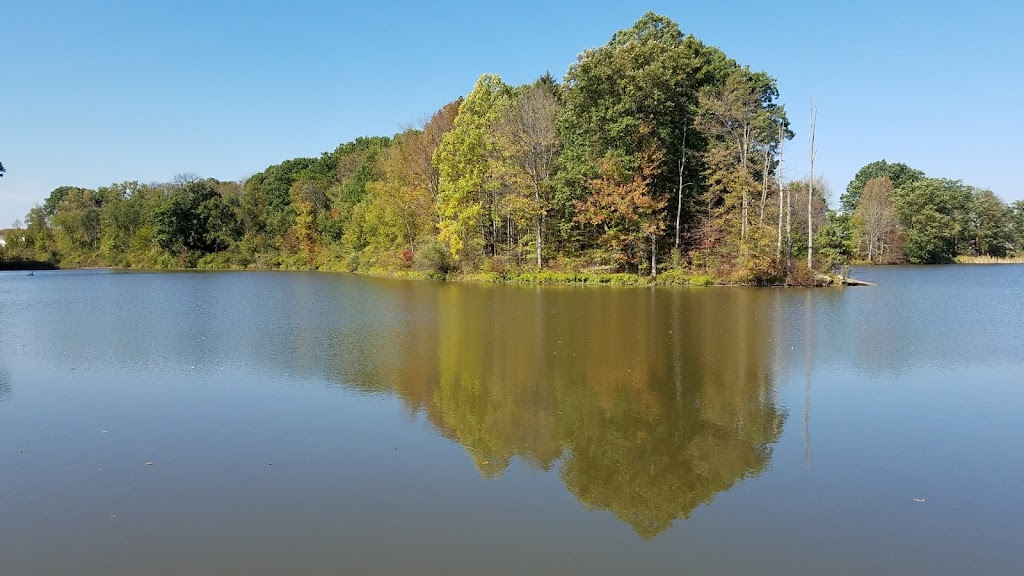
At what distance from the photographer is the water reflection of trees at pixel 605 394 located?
6.46 meters

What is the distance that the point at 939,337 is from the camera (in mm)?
14656

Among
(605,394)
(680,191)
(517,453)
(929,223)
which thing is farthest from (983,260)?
(517,453)

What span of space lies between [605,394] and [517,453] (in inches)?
114

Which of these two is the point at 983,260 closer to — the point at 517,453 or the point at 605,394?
the point at 605,394

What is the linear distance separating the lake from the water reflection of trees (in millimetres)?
55

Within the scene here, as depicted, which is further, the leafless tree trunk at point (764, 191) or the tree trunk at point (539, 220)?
the tree trunk at point (539, 220)

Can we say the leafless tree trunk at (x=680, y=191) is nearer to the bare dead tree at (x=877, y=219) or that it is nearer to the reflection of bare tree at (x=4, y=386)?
the reflection of bare tree at (x=4, y=386)

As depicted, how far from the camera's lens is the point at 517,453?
717 centimetres

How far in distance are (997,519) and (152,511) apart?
787 cm

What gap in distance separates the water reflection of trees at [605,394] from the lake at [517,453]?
0.18 feet

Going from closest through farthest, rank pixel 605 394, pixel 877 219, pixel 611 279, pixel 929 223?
pixel 605 394 → pixel 611 279 → pixel 929 223 → pixel 877 219

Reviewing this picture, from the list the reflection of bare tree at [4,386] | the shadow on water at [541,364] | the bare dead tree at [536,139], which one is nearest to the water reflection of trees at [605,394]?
the shadow on water at [541,364]

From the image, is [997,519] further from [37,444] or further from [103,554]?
[37,444]

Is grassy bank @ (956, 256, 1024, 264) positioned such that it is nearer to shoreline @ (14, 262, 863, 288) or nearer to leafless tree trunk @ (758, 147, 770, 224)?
shoreline @ (14, 262, 863, 288)
